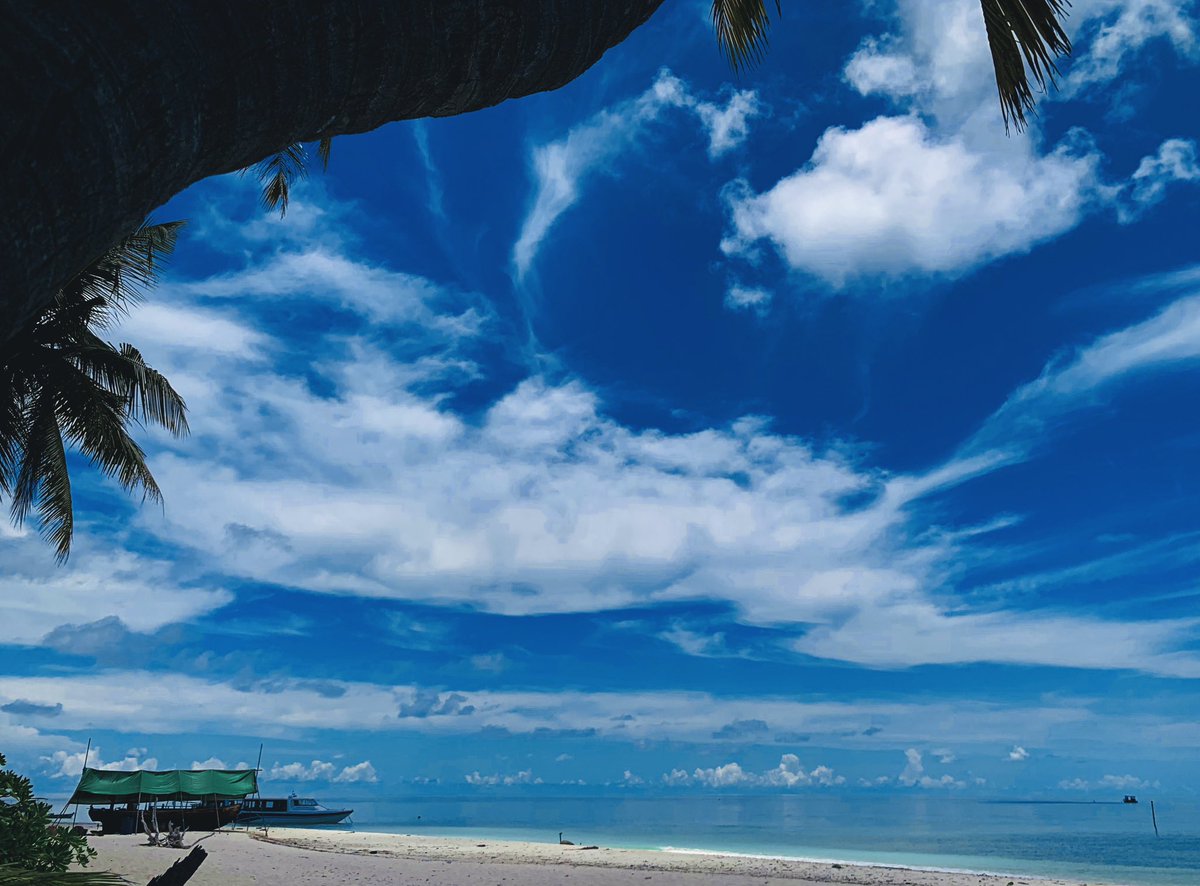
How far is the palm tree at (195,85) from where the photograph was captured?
163cm

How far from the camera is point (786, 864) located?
31.2 meters

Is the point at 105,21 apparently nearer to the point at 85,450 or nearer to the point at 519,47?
the point at 519,47

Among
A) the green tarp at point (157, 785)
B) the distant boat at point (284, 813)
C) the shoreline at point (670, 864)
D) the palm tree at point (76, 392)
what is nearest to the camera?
the palm tree at point (76, 392)

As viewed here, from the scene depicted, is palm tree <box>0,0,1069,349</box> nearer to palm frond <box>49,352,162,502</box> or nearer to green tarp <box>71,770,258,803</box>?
palm frond <box>49,352,162,502</box>

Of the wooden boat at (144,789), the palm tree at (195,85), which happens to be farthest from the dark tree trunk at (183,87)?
the wooden boat at (144,789)

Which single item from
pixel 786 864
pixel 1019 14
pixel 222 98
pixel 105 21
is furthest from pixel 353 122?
pixel 786 864

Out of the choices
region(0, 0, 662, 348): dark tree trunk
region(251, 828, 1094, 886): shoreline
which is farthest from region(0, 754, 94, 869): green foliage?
region(251, 828, 1094, 886): shoreline

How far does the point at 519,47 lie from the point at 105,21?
131cm

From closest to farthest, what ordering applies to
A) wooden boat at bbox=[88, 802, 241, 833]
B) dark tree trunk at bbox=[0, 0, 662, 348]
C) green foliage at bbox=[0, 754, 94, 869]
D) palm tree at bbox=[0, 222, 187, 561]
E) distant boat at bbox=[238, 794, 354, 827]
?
dark tree trunk at bbox=[0, 0, 662, 348] → green foliage at bbox=[0, 754, 94, 869] → palm tree at bbox=[0, 222, 187, 561] → wooden boat at bbox=[88, 802, 241, 833] → distant boat at bbox=[238, 794, 354, 827]

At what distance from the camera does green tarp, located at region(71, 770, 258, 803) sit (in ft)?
101

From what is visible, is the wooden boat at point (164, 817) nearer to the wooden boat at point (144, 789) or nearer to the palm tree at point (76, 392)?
the wooden boat at point (144, 789)

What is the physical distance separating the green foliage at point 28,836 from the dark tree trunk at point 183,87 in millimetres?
5250

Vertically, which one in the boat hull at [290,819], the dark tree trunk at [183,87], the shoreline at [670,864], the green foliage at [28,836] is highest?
the dark tree trunk at [183,87]

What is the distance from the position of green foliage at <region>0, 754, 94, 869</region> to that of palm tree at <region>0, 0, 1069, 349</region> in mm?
5257
